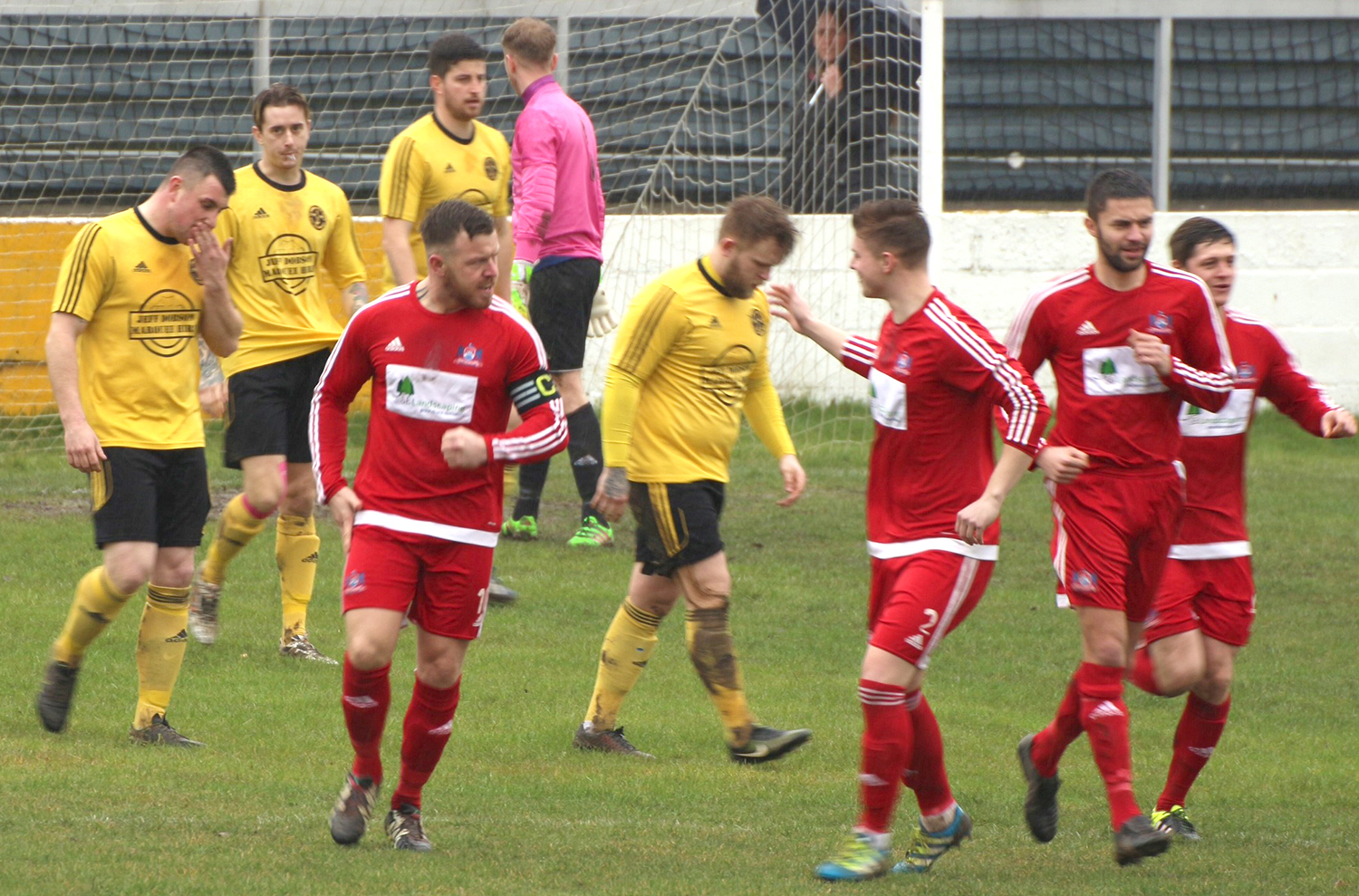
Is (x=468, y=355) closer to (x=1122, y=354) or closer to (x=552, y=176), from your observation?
(x=1122, y=354)

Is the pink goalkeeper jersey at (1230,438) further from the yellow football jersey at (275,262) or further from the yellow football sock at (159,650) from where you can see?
the yellow football jersey at (275,262)

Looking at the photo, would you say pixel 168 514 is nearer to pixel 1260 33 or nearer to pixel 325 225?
pixel 325 225

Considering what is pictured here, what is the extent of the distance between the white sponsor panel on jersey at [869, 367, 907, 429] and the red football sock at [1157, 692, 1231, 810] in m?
1.50

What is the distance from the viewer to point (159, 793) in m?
5.17

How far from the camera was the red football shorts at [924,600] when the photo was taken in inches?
185

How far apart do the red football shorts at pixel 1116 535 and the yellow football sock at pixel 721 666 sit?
4.03 ft

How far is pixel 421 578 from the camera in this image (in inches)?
188

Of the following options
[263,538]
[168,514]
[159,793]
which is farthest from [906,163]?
[159,793]

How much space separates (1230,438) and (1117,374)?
630 mm

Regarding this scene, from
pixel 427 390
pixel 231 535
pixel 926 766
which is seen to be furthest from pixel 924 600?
pixel 231 535

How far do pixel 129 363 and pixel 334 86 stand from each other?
8395mm

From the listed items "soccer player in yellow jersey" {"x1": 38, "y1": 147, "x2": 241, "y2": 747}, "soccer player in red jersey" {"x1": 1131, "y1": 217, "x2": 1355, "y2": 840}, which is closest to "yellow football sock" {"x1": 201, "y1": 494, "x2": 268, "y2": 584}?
"soccer player in yellow jersey" {"x1": 38, "y1": 147, "x2": 241, "y2": 747}

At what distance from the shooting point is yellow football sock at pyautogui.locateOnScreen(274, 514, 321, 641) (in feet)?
23.5

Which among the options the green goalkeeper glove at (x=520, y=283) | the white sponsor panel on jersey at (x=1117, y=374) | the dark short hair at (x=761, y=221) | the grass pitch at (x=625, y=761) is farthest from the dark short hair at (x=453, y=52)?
the white sponsor panel on jersey at (x=1117, y=374)
